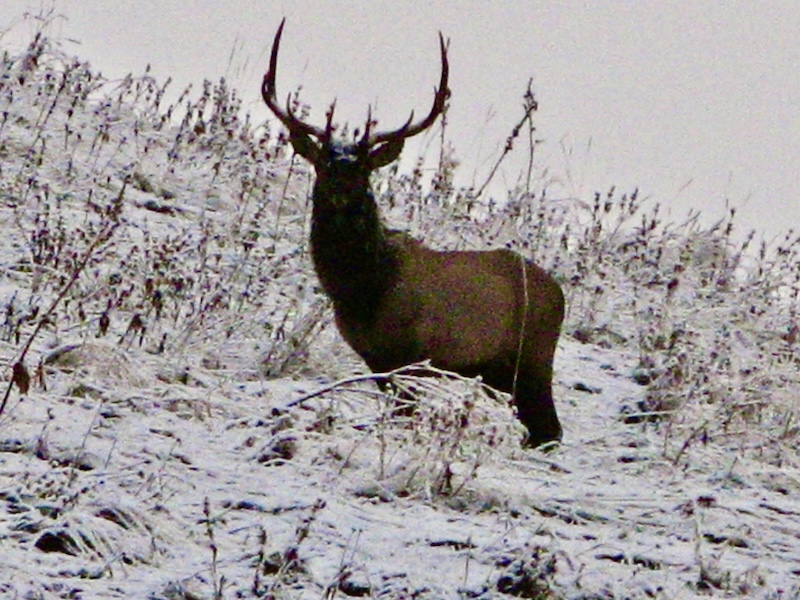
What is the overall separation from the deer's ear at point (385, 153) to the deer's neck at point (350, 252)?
0.57ft

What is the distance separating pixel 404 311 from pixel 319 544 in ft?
9.33

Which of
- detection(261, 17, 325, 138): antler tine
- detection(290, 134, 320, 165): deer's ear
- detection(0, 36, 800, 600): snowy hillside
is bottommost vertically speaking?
detection(0, 36, 800, 600): snowy hillside

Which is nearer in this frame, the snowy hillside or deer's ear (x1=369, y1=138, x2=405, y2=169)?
the snowy hillside

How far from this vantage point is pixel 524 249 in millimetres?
9344

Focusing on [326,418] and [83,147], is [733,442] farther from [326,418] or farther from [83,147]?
[83,147]

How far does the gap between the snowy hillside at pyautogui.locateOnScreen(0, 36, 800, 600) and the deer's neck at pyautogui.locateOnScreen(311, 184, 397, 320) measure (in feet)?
1.45

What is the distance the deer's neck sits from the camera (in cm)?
643

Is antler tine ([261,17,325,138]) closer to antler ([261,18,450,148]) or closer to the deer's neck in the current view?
antler ([261,18,450,148])

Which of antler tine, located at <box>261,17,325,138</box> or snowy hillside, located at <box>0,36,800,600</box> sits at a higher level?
antler tine, located at <box>261,17,325,138</box>

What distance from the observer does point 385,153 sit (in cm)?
663

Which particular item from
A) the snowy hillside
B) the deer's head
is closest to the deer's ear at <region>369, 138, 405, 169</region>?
the deer's head

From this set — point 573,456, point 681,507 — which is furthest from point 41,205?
point 681,507

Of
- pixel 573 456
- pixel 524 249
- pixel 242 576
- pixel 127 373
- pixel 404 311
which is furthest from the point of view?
pixel 524 249

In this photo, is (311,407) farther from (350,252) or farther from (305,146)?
(305,146)
